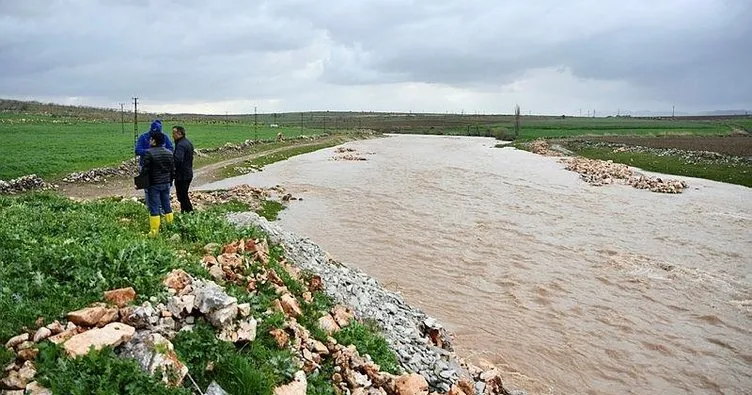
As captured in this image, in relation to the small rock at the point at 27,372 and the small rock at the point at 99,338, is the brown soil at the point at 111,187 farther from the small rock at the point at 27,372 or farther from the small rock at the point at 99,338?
the small rock at the point at 27,372

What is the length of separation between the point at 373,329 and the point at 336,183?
24647 millimetres

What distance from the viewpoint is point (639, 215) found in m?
24.9

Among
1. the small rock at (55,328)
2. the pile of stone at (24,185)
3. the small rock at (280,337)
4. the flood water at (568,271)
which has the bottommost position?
the flood water at (568,271)

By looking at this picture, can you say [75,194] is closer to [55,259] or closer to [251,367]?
[55,259]

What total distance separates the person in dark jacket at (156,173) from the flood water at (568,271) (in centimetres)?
631

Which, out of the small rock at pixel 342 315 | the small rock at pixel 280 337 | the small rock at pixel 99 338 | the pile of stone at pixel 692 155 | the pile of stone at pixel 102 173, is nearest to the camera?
the small rock at pixel 99 338

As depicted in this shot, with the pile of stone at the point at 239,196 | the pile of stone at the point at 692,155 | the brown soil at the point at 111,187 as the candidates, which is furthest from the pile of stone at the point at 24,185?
the pile of stone at the point at 692,155

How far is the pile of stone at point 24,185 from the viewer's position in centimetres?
2118

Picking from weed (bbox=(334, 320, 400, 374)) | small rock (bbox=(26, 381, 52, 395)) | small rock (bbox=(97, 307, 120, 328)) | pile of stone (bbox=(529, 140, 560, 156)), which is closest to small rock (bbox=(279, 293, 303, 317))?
weed (bbox=(334, 320, 400, 374))

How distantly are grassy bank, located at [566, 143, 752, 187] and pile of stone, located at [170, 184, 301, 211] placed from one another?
31583 millimetres

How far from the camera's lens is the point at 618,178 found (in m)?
37.8

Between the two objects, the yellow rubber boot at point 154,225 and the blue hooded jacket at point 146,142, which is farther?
the blue hooded jacket at point 146,142

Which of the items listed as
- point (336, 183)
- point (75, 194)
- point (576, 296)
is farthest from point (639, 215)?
point (75, 194)

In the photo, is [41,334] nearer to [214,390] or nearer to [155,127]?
[214,390]
